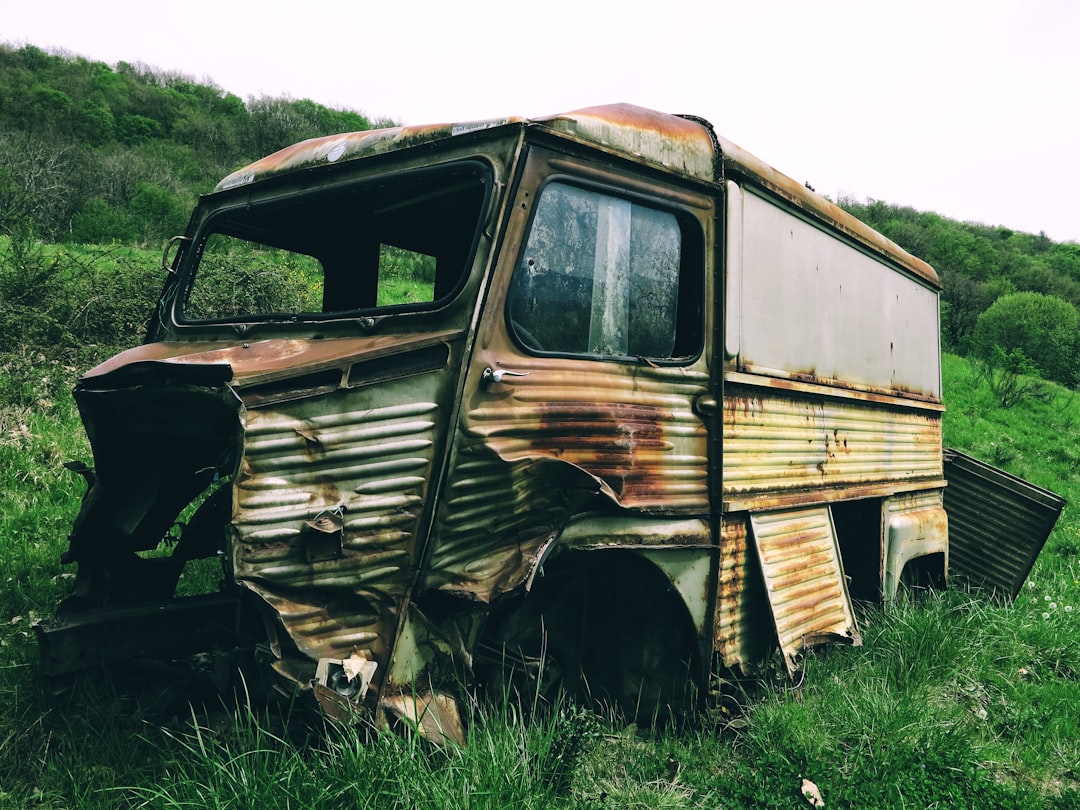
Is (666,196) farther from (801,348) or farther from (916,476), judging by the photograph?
(916,476)

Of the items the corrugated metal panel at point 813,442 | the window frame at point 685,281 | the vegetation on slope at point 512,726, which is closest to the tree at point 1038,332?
the vegetation on slope at point 512,726

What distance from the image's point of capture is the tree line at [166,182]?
1566 centimetres

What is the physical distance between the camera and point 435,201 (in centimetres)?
299

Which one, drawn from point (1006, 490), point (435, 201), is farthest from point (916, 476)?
point (435, 201)

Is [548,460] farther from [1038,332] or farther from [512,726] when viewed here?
[1038,332]

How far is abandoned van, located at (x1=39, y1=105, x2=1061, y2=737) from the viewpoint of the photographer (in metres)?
2.26

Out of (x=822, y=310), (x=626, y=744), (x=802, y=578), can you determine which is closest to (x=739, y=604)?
(x=802, y=578)

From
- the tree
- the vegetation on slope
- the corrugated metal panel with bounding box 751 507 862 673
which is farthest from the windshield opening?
the tree

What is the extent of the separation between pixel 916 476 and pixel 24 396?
7897mm

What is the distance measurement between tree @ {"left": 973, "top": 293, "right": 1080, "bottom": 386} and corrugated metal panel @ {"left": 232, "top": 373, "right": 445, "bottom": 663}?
32.2m

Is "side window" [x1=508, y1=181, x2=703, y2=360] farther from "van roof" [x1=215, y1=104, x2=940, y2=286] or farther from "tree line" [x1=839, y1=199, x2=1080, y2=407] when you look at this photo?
"tree line" [x1=839, y1=199, x2=1080, y2=407]

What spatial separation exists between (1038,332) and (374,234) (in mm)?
→ 35170

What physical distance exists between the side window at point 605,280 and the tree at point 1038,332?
30921 millimetres

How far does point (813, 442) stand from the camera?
391 cm
